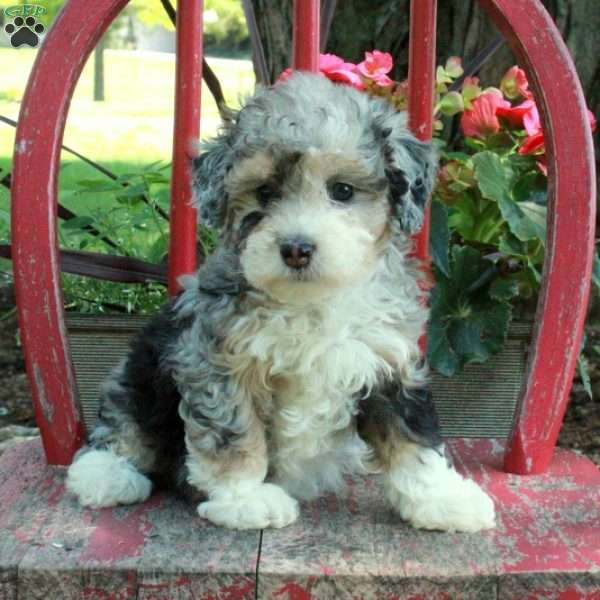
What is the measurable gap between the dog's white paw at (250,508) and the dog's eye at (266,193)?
2.22 ft

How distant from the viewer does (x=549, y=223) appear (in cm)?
276

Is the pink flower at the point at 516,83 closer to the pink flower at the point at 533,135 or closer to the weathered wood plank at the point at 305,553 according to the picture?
the pink flower at the point at 533,135

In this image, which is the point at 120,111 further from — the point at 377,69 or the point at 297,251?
the point at 297,251

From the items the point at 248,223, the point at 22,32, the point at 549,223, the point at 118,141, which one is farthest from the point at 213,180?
the point at 118,141

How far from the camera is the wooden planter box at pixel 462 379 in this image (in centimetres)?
370

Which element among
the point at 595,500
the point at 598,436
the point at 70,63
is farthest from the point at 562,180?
the point at 598,436

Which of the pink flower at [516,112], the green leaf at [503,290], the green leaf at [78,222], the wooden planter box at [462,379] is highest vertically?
the pink flower at [516,112]

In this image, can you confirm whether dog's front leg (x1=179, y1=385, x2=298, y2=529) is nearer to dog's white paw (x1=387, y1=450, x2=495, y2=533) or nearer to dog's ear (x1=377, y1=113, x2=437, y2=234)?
dog's white paw (x1=387, y1=450, x2=495, y2=533)

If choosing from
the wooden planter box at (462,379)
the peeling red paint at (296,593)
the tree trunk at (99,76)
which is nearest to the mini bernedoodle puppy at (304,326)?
the peeling red paint at (296,593)

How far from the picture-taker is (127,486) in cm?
262

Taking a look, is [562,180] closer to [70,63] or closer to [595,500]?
[595,500]

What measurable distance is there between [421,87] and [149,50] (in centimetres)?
1439

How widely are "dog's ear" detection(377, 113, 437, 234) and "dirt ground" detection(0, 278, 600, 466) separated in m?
2.02

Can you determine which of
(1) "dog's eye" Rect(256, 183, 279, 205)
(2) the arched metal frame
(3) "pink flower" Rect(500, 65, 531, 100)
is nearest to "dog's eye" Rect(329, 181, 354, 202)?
(1) "dog's eye" Rect(256, 183, 279, 205)
